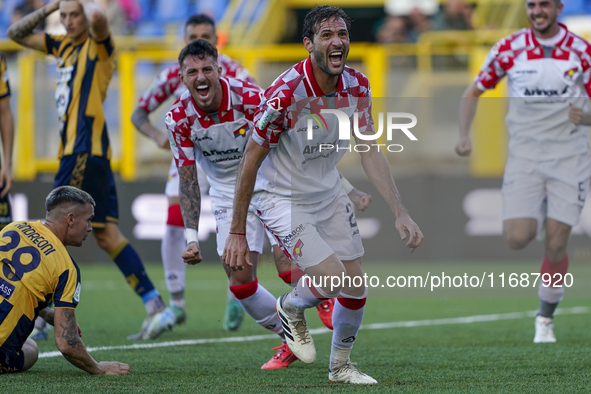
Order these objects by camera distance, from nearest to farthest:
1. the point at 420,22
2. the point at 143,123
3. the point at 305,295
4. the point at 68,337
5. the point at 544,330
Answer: the point at 68,337
the point at 305,295
the point at 544,330
the point at 143,123
the point at 420,22

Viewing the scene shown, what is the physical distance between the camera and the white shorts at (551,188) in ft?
20.0

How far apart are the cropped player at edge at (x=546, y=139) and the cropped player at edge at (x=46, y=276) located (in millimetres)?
2973

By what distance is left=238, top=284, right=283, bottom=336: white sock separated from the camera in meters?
5.12

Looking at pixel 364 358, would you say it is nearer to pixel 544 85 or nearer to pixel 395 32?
pixel 544 85

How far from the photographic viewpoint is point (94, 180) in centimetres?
630

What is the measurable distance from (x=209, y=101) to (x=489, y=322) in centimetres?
356

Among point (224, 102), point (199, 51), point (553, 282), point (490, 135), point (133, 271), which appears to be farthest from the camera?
point (490, 135)

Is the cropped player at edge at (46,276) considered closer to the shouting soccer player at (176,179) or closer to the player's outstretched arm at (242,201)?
the player's outstretched arm at (242,201)

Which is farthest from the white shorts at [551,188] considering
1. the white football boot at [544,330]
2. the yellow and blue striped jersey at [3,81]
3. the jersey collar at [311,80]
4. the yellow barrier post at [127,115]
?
the yellow barrier post at [127,115]

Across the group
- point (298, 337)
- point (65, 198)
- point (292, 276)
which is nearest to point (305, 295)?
point (298, 337)

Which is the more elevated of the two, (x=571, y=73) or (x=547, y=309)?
(x=571, y=73)

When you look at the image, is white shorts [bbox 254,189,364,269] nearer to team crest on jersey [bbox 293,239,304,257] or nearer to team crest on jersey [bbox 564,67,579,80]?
team crest on jersey [bbox 293,239,304,257]

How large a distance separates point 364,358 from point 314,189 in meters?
1.32

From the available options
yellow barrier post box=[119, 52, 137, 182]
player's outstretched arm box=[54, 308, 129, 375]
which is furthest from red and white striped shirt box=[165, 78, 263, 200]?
yellow barrier post box=[119, 52, 137, 182]
